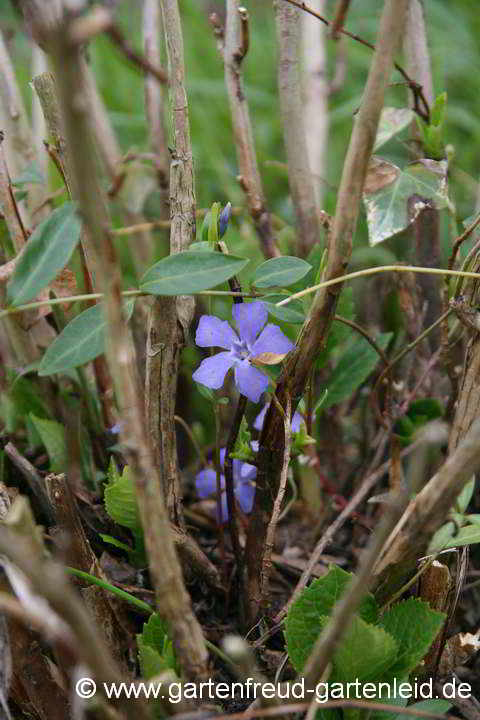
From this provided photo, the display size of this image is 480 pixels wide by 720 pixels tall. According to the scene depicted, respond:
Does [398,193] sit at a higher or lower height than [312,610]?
higher

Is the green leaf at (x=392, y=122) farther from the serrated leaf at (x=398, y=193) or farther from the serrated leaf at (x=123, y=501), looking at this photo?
the serrated leaf at (x=123, y=501)

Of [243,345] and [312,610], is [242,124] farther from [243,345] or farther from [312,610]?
[312,610]

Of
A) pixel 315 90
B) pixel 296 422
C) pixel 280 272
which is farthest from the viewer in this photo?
pixel 315 90

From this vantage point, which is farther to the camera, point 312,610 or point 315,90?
point 315,90

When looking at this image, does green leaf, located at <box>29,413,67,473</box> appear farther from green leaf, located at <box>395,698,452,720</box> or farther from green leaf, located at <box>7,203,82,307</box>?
green leaf, located at <box>395,698,452,720</box>

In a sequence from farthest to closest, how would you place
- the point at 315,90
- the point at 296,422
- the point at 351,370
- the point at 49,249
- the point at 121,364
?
the point at 315,90, the point at 351,370, the point at 296,422, the point at 49,249, the point at 121,364

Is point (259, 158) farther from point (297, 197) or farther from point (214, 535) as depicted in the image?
point (214, 535)

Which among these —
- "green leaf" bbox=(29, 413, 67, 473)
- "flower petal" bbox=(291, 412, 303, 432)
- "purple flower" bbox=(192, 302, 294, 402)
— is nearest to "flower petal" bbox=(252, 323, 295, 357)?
"purple flower" bbox=(192, 302, 294, 402)

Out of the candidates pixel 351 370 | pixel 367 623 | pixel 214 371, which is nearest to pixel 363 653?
pixel 367 623
